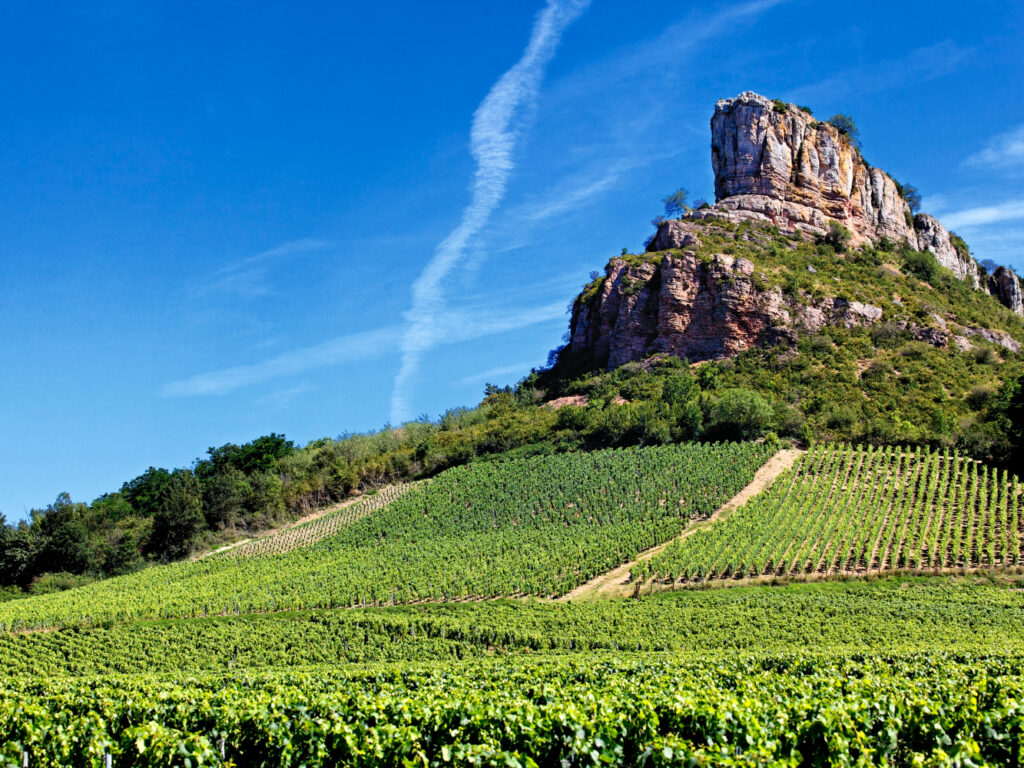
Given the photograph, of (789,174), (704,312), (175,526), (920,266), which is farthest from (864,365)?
(175,526)

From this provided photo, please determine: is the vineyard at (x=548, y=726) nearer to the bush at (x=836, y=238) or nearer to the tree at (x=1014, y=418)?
the tree at (x=1014, y=418)

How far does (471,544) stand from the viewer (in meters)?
45.3

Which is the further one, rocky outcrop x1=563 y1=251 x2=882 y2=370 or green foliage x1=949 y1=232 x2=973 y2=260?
green foliage x1=949 y1=232 x2=973 y2=260

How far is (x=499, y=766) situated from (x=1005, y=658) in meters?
13.9

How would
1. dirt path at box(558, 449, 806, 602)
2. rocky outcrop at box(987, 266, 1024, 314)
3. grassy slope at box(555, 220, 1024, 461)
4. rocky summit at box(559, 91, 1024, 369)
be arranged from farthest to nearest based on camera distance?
rocky outcrop at box(987, 266, 1024, 314), rocky summit at box(559, 91, 1024, 369), grassy slope at box(555, 220, 1024, 461), dirt path at box(558, 449, 806, 602)

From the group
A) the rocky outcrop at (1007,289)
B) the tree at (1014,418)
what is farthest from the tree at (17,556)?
the rocky outcrop at (1007,289)

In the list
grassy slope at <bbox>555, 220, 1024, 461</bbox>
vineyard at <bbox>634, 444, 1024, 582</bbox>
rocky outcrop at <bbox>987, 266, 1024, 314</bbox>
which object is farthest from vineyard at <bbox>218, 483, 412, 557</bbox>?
rocky outcrop at <bbox>987, 266, 1024, 314</bbox>

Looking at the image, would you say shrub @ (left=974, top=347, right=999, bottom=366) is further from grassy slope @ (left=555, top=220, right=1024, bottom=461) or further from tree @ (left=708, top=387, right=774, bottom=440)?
tree @ (left=708, top=387, right=774, bottom=440)

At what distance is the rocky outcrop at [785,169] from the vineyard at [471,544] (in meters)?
42.7

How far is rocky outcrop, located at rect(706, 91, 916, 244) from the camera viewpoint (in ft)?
284

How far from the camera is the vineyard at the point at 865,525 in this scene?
35844mm

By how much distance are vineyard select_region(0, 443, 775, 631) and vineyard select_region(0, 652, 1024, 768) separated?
2314cm

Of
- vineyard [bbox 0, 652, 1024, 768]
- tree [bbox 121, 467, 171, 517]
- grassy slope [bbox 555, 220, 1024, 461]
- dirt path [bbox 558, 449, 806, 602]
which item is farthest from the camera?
tree [bbox 121, 467, 171, 517]

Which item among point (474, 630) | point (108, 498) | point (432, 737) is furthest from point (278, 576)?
point (108, 498)
